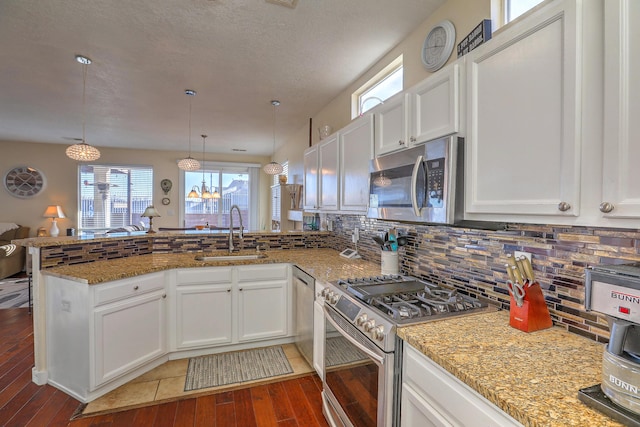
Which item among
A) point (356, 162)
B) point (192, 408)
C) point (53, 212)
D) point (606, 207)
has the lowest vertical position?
point (192, 408)

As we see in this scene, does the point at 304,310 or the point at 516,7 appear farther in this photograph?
the point at 304,310

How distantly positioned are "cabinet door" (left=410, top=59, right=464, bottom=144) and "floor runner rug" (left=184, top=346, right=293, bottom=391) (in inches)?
81.5

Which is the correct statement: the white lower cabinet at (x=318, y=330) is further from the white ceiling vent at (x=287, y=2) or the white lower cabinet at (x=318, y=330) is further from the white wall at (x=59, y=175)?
the white wall at (x=59, y=175)

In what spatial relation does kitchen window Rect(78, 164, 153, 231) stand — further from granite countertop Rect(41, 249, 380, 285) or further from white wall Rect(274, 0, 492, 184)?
white wall Rect(274, 0, 492, 184)

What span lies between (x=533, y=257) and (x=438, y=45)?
1489mm

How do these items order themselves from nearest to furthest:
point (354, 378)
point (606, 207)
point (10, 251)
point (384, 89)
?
point (606, 207)
point (354, 378)
point (384, 89)
point (10, 251)

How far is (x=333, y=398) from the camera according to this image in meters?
1.77

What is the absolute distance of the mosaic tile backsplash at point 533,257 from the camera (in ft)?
3.64

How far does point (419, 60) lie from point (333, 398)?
2.33m

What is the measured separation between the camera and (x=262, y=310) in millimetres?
2764

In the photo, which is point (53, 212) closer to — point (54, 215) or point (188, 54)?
point (54, 215)

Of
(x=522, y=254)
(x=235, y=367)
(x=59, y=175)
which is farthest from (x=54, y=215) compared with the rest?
(x=522, y=254)

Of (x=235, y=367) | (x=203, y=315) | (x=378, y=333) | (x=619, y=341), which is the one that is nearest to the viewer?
(x=619, y=341)

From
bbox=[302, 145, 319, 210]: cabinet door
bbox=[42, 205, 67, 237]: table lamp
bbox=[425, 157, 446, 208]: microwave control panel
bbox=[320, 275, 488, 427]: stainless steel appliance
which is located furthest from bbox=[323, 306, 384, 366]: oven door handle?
bbox=[42, 205, 67, 237]: table lamp
